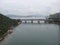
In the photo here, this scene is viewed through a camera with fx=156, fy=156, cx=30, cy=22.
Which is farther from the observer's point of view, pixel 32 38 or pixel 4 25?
pixel 4 25

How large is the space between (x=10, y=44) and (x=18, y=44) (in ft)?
1.67

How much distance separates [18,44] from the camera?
390 inches

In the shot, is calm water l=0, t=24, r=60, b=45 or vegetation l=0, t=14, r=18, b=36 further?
vegetation l=0, t=14, r=18, b=36

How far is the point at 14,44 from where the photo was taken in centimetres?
995

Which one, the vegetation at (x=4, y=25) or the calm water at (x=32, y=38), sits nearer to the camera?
the calm water at (x=32, y=38)

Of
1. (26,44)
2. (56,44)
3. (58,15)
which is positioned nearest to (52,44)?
(56,44)

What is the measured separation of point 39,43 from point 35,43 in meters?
0.26

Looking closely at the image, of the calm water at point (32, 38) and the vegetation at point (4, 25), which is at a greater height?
the vegetation at point (4, 25)

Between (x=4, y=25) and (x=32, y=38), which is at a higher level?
(x=4, y=25)

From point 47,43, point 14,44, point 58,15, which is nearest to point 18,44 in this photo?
point 14,44

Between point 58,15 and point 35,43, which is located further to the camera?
point 58,15

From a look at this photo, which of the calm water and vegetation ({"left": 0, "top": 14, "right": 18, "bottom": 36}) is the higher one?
vegetation ({"left": 0, "top": 14, "right": 18, "bottom": 36})

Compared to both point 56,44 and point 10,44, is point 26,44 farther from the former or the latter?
point 56,44

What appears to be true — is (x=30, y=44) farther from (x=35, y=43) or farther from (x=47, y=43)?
(x=47, y=43)
